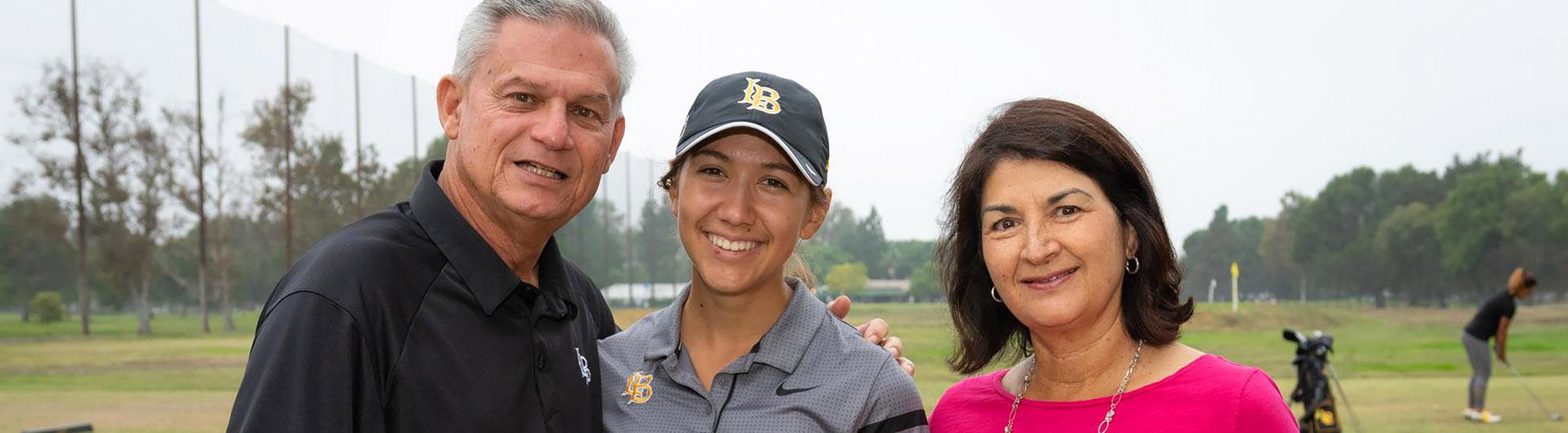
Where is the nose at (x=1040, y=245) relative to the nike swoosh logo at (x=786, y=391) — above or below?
above

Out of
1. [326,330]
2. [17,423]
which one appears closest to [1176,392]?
[326,330]

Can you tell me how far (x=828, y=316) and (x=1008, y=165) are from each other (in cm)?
64

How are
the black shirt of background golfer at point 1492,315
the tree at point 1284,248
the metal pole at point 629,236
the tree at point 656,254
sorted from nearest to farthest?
the black shirt of background golfer at point 1492,315
the metal pole at point 629,236
the tree at point 656,254
the tree at point 1284,248

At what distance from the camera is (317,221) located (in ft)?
118

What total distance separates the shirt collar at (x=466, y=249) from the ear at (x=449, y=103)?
0.73 ft

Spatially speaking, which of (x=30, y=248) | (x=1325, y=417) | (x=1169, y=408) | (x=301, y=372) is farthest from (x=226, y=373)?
(x=1169, y=408)

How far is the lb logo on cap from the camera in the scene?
3.22m

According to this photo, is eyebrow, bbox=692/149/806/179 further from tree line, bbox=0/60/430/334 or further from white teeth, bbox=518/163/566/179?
tree line, bbox=0/60/430/334

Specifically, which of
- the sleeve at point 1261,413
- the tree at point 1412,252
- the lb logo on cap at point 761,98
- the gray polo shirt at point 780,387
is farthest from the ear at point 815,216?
the tree at point 1412,252

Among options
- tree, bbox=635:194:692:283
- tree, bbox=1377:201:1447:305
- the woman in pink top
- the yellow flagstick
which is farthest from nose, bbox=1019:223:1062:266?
tree, bbox=1377:201:1447:305

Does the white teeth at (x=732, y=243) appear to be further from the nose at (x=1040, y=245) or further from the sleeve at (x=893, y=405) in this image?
the nose at (x=1040, y=245)

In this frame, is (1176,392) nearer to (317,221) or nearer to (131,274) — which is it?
(131,274)

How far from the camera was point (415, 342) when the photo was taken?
2.84 m

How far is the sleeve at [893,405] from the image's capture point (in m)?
3.06
